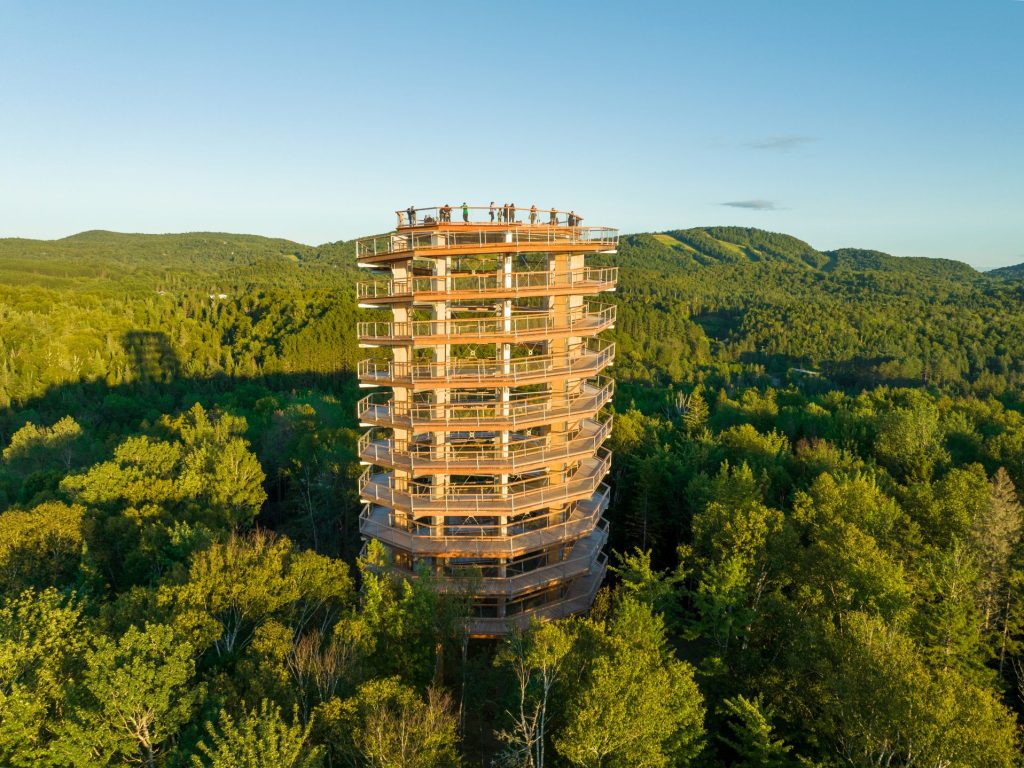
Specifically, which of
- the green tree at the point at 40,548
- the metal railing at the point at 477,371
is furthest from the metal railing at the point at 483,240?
the green tree at the point at 40,548

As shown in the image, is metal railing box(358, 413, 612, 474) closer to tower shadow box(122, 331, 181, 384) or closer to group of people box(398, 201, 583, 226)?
group of people box(398, 201, 583, 226)

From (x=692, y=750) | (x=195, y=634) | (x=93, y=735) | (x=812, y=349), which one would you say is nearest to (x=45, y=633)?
(x=195, y=634)

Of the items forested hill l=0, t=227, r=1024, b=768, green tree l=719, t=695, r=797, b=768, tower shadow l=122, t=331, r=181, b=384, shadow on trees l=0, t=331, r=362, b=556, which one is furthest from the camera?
tower shadow l=122, t=331, r=181, b=384

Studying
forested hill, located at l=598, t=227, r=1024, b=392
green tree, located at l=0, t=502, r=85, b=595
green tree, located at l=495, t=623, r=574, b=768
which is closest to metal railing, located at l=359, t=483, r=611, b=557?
green tree, located at l=495, t=623, r=574, b=768

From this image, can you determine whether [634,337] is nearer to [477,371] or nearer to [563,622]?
[477,371]

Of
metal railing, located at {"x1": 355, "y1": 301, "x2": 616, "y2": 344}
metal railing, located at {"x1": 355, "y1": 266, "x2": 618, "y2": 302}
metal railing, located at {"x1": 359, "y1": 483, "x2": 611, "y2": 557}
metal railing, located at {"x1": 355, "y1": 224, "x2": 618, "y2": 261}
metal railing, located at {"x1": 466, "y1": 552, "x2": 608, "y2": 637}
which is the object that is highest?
metal railing, located at {"x1": 355, "y1": 224, "x2": 618, "y2": 261}

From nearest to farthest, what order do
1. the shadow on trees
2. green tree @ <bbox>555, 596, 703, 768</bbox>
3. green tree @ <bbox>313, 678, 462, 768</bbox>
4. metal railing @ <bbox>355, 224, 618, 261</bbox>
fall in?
green tree @ <bbox>313, 678, 462, 768</bbox>, green tree @ <bbox>555, 596, 703, 768</bbox>, metal railing @ <bbox>355, 224, 618, 261</bbox>, the shadow on trees


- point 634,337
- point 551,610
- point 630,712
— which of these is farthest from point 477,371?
point 634,337
